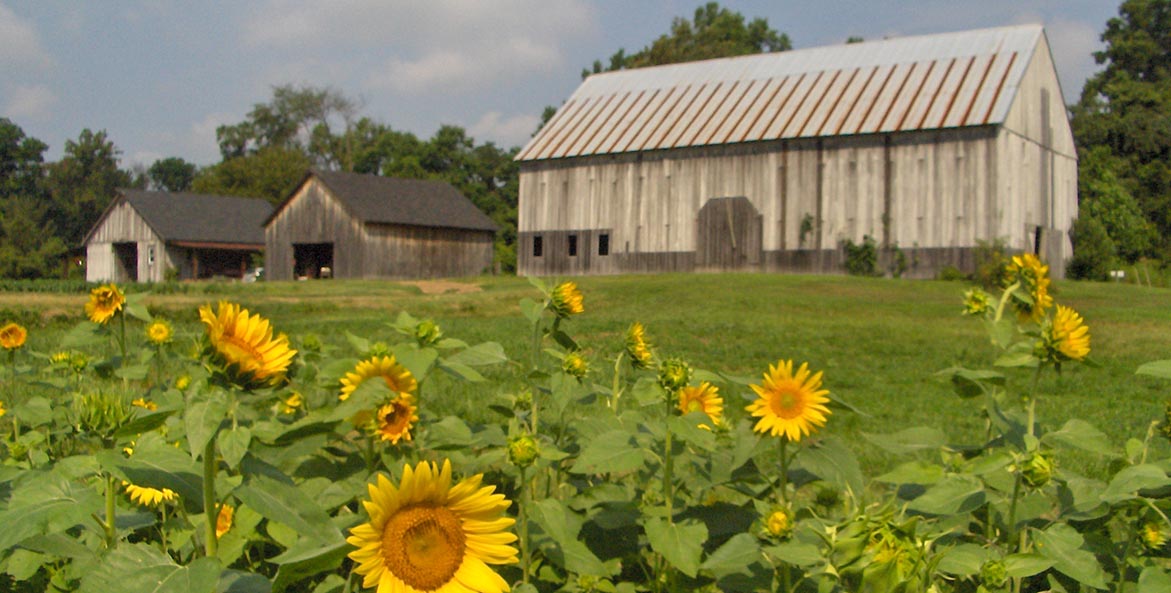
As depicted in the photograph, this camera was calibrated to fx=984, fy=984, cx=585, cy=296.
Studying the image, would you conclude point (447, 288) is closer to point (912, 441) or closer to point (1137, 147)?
point (912, 441)

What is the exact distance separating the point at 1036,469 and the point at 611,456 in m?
0.79

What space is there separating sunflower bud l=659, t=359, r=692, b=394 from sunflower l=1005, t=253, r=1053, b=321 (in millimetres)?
1050

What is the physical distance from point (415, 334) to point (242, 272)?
5207 cm

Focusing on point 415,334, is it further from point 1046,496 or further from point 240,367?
point 1046,496

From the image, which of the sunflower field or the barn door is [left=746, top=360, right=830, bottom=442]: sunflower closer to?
the sunflower field

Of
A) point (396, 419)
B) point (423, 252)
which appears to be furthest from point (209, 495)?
point (423, 252)

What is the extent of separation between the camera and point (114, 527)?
1717mm

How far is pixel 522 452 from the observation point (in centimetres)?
192

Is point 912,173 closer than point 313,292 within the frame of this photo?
No

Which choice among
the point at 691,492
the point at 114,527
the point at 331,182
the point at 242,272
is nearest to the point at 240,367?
the point at 114,527

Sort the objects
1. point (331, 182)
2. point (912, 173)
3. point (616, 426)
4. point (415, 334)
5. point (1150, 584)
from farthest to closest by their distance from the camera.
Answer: point (331, 182)
point (912, 173)
point (616, 426)
point (415, 334)
point (1150, 584)

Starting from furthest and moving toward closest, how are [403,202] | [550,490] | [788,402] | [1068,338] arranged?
[403,202]
[550,490]
[1068,338]
[788,402]

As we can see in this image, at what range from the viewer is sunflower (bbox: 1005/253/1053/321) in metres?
2.51

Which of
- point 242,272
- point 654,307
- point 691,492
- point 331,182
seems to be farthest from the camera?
point 242,272
